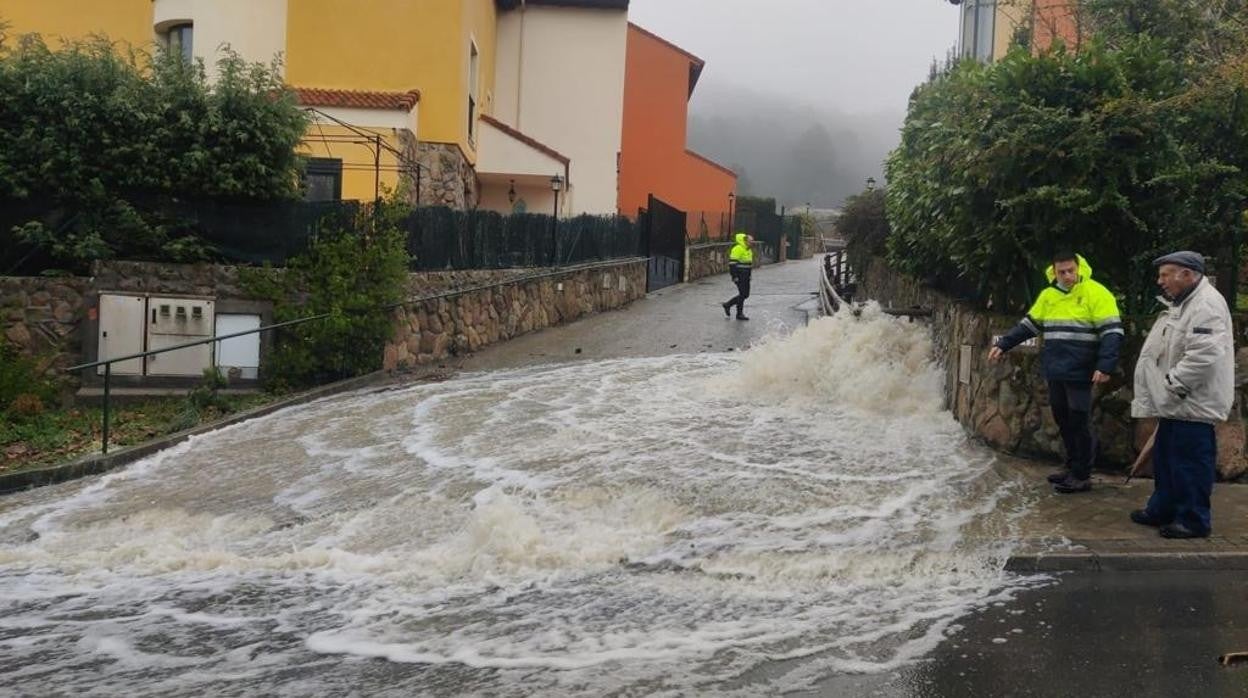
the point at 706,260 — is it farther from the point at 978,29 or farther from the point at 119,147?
the point at 119,147

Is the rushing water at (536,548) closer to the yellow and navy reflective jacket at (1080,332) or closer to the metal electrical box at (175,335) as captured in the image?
the yellow and navy reflective jacket at (1080,332)

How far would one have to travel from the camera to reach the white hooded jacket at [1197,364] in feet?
19.9

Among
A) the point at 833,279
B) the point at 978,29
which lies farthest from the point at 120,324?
the point at 978,29

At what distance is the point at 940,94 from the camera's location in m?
10.4

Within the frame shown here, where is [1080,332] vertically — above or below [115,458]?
above

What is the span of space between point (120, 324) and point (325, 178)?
683cm

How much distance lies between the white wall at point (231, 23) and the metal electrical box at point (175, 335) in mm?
7819

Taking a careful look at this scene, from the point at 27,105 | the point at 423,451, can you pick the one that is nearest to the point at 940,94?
the point at 423,451

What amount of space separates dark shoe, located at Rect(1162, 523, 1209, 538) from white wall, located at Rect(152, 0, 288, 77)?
17676mm

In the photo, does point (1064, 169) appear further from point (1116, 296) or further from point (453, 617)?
point (453, 617)

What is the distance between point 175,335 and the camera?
12992 millimetres

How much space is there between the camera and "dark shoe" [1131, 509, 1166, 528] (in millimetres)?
6445

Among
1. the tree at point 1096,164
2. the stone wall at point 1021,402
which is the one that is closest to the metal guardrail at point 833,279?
the stone wall at point 1021,402

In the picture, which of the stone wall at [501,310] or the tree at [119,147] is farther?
the stone wall at [501,310]
